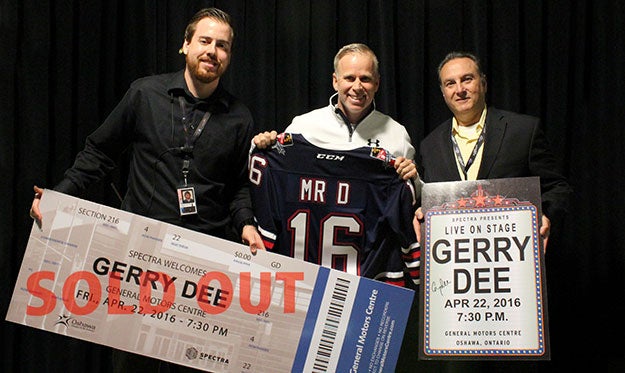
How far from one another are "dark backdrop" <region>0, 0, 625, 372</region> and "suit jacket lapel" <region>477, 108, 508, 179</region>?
71 cm

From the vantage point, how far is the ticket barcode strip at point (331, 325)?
7.14ft

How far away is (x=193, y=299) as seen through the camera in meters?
2.20

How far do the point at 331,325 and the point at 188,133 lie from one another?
32.0 inches

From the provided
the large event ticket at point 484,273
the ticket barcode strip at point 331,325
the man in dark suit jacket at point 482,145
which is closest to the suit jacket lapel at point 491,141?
the man in dark suit jacket at point 482,145

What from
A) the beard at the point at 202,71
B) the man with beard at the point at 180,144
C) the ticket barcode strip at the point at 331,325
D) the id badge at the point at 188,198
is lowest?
the ticket barcode strip at the point at 331,325

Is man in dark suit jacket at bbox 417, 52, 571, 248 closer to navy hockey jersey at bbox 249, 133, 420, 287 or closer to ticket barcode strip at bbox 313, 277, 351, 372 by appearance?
navy hockey jersey at bbox 249, 133, 420, 287

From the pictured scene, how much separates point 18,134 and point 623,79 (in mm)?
2819

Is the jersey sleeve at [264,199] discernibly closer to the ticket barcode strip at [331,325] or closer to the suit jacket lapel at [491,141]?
the ticket barcode strip at [331,325]

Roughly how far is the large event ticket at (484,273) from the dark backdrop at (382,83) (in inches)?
33.3

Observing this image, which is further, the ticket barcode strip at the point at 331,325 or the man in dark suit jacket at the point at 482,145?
the man in dark suit jacket at the point at 482,145

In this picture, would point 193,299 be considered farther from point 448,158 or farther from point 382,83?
point 382,83

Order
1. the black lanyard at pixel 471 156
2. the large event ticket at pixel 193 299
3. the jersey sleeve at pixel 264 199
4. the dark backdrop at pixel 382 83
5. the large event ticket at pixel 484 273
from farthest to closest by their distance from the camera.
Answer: the dark backdrop at pixel 382 83
the black lanyard at pixel 471 156
the jersey sleeve at pixel 264 199
the large event ticket at pixel 484 273
the large event ticket at pixel 193 299

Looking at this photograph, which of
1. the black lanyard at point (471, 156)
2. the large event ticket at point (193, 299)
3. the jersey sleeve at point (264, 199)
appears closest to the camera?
the large event ticket at point (193, 299)

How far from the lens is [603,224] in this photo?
312 centimetres
